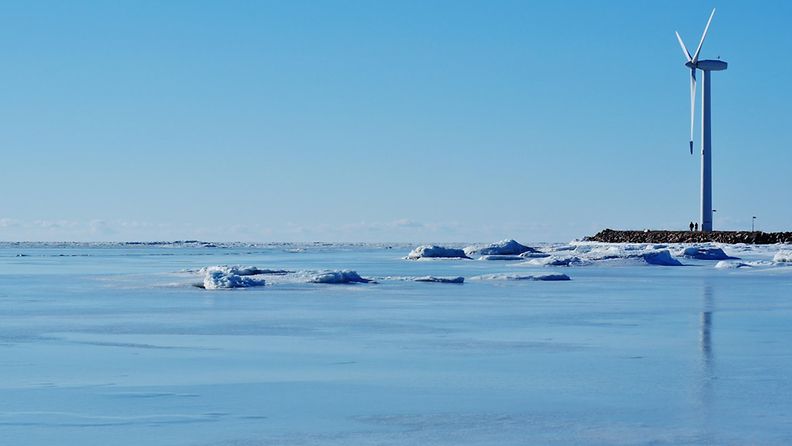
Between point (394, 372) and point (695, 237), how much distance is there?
59353 mm

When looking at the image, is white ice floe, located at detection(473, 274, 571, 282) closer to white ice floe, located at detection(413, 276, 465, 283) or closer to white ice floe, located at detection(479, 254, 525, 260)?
white ice floe, located at detection(413, 276, 465, 283)

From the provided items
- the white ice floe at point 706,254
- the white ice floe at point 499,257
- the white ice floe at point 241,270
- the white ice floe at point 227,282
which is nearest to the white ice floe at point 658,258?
the white ice floe at point 706,254

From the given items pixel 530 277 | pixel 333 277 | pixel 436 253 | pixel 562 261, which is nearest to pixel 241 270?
pixel 333 277

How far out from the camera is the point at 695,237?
64.1m

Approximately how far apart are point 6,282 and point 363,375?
1780 cm

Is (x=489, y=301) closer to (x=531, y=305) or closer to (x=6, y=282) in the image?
(x=531, y=305)

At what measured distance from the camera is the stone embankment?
198ft

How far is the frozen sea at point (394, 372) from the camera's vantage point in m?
5.64

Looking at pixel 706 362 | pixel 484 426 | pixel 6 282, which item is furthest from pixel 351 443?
pixel 6 282

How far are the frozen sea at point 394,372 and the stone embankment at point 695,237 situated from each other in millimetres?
46805

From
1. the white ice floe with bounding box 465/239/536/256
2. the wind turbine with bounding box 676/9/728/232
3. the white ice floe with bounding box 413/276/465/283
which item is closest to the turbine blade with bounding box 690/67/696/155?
the wind turbine with bounding box 676/9/728/232

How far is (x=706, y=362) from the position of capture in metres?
8.40

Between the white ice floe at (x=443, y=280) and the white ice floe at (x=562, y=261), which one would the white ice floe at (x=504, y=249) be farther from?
the white ice floe at (x=443, y=280)

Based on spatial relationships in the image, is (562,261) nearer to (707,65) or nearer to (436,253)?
(436,253)
